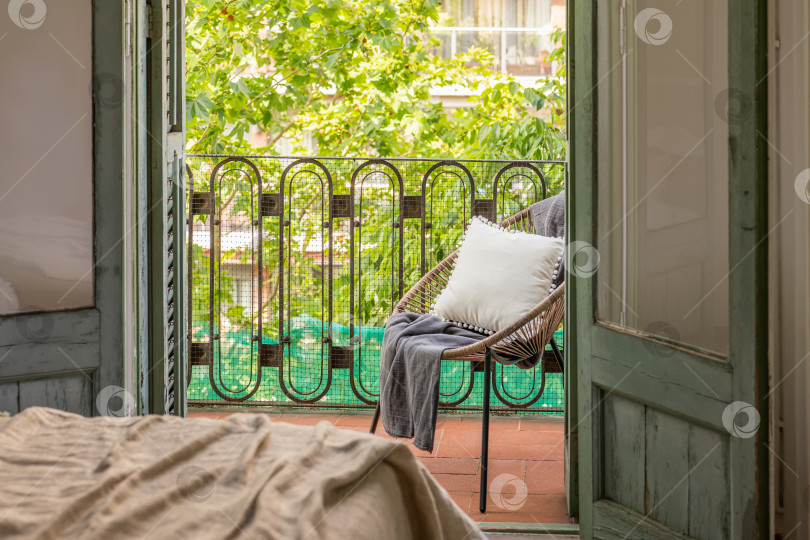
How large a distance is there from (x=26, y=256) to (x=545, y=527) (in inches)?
68.9

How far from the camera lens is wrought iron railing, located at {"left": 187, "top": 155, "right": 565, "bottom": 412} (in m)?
3.76

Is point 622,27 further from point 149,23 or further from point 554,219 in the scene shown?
point 149,23

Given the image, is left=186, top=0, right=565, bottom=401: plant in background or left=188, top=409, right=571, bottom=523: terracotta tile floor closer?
left=188, top=409, right=571, bottom=523: terracotta tile floor

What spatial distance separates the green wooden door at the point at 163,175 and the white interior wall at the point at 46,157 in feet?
0.84

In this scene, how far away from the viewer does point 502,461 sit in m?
3.17

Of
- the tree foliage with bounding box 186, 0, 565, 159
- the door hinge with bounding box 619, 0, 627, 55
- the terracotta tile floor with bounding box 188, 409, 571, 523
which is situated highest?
the tree foliage with bounding box 186, 0, 565, 159

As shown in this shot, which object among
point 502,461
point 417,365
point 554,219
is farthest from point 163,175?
point 502,461

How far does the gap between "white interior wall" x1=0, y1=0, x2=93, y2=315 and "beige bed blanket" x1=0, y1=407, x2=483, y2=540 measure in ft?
2.56

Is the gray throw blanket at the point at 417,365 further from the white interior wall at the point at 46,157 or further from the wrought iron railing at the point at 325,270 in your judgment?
the white interior wall at the point at 46,157

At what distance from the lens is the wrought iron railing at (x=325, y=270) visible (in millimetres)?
3762

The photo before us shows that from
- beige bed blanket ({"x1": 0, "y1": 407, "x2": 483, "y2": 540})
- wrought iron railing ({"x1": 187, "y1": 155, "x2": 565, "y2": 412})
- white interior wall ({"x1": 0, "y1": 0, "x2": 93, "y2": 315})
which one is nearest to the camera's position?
beige bed blanket ({"x1": 0, "y1": 407, "x2": 483, "y2": 540})

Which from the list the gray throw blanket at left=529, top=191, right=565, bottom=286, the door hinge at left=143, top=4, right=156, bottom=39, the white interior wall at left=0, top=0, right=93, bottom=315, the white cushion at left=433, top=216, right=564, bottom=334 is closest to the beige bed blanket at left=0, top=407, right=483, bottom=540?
the white interior wall at left=0, top=0, right=93, bottom=315

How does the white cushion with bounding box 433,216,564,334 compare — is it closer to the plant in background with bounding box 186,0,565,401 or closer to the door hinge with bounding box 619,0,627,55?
the plant in background with bounding box 186,0,565,401

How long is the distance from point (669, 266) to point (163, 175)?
1529mm
